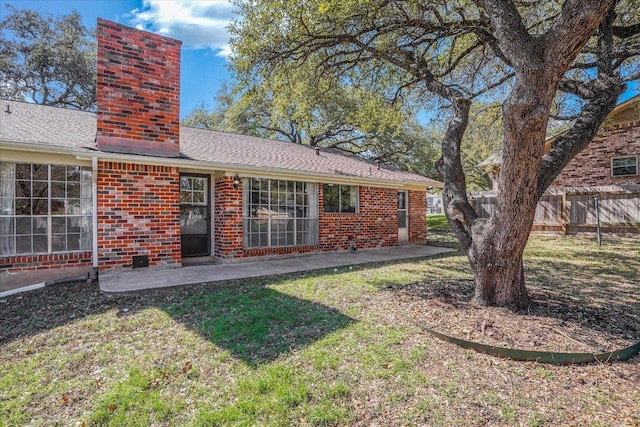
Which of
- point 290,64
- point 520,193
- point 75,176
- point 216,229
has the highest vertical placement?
point 290,64

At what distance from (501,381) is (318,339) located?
185cm

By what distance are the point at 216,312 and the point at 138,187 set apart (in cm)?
400

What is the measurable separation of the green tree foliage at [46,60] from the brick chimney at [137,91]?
15955mm

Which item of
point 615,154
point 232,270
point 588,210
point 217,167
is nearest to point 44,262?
point 232,270

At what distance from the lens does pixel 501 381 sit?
118 inches

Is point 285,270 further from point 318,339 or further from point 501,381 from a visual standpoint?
point 501,381

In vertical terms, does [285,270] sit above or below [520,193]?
below

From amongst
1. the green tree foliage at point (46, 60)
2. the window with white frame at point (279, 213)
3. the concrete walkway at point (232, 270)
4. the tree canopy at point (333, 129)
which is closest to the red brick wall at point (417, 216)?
the concrete walkway at point (232, 270)

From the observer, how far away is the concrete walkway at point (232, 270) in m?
6.14

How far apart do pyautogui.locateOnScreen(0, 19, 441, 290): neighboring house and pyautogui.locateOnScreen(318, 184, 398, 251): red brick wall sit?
0.06m

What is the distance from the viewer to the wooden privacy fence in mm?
13164

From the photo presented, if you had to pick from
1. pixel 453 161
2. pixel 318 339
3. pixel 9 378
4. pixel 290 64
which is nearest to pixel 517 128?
pixel 453 161

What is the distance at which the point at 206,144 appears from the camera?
381 inches

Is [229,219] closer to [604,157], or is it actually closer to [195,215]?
[195,215]
